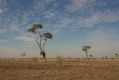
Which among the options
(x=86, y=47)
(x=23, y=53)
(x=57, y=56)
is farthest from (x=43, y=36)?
(x=23, y=53)

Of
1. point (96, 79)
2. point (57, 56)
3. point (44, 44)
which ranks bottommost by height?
point (96, 79)

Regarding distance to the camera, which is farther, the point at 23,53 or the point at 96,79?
the point at 23,53

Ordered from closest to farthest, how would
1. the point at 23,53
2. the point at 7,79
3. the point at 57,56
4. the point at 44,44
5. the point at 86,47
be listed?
the point at 7,79 < the point at 57,56 < the point at 44,44 < the point at 86,47 < the point at 23,53

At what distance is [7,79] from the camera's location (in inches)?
958

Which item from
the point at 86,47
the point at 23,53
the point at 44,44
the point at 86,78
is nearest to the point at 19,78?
the point at 86,78

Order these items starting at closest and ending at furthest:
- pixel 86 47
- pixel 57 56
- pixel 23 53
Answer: pixel 57 56
pixel 86 47
pixel 23 53

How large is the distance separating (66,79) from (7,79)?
23.8 feet

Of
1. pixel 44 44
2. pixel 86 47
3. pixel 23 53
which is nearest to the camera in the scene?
pixel 44 44

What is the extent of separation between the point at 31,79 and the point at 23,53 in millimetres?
116655

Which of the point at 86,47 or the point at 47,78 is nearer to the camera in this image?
the point at 47,78

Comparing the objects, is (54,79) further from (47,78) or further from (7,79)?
(7,79)

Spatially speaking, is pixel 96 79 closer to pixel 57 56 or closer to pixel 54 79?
pixel 54 79

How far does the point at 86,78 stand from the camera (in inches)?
1022

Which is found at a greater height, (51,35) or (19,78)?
(51,35)
